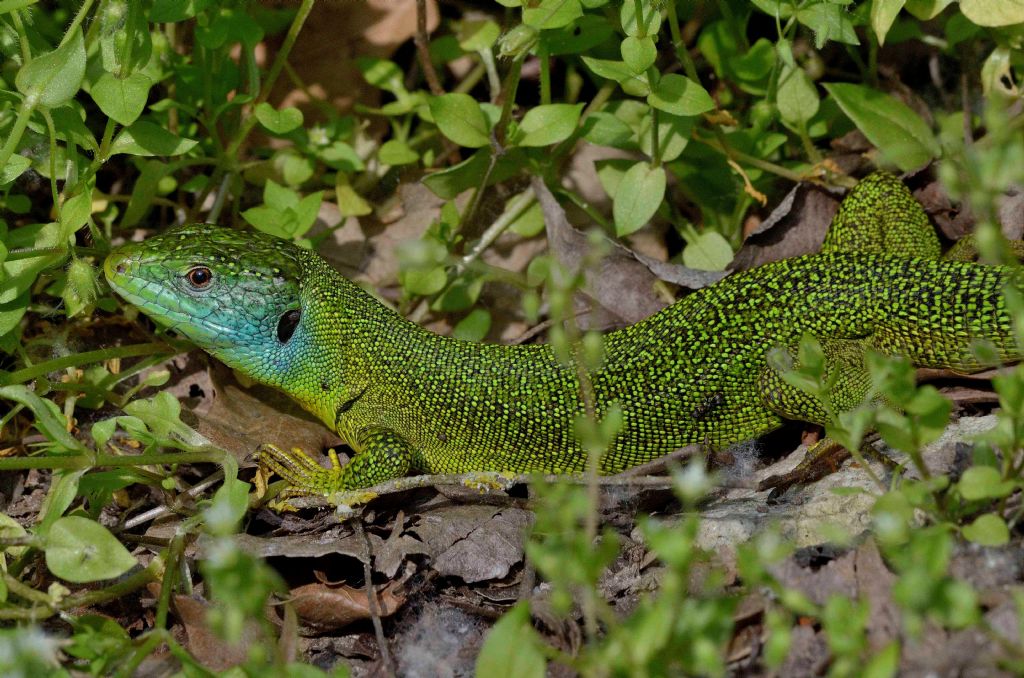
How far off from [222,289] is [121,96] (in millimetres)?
911

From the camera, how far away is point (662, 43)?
17.3 feet

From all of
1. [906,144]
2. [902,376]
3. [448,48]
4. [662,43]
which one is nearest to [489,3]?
[448,48]

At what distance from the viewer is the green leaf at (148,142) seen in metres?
4.14

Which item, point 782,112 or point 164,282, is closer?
point 164,282

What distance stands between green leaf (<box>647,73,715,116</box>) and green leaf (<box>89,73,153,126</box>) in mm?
2131

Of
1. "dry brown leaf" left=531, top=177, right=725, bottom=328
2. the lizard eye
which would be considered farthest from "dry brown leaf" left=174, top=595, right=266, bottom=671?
"dry brown leaf" left=531, top=177, right=725, bottom=328

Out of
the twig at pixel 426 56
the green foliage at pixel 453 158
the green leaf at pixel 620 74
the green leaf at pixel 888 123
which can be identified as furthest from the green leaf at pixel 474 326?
the green leaf at pixel 888 123

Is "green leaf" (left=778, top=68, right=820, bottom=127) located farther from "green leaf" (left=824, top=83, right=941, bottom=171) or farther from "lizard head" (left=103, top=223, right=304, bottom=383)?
"lizard head" (left=103, top=223, right=304, bottom=383)

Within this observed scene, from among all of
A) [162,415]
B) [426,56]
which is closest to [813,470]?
[162,415]

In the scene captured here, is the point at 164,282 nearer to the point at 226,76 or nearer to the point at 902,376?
the point at 226,76

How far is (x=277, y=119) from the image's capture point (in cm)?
459

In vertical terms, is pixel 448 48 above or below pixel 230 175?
above

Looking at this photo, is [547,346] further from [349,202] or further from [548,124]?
[349,202]

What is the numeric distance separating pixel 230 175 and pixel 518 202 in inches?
59.0
